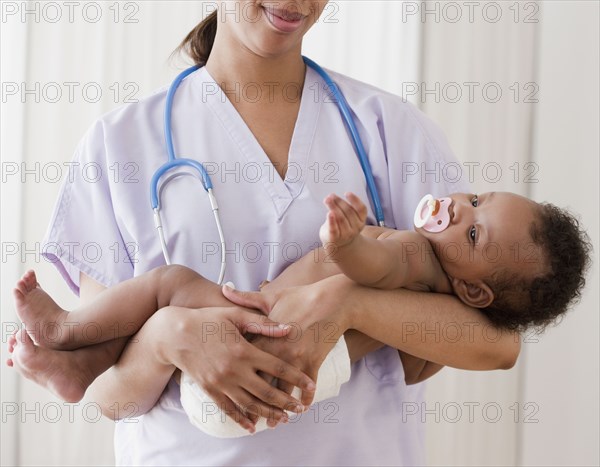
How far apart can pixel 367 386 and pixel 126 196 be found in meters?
0.51

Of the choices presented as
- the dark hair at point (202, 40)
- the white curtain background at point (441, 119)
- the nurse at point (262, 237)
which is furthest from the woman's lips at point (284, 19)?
the white curtain background at point (441, 119)

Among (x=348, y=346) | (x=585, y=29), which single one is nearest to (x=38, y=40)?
(x=348, y=346)

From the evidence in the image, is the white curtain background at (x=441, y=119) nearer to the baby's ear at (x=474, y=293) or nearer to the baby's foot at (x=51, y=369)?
the baby's foot at (x=51, y=369)

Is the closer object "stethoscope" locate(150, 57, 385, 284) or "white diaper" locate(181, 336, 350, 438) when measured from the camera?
"white diaper" locate(181, 336, 350, 438)

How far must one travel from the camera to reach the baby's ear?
1.37 m

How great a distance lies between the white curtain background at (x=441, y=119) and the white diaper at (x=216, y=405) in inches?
43.0

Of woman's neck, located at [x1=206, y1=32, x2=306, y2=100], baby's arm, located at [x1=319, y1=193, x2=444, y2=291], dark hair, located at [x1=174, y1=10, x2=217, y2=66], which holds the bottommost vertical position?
baby's arm, located at [x1=319, y1=193, x2=444, y2=291]

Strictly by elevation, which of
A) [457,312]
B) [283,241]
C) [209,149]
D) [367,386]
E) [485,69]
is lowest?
[367,386]

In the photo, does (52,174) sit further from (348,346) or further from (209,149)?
(348,346)

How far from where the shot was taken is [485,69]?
2.49m

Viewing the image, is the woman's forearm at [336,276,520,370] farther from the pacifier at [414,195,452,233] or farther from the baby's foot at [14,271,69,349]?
the baby's foot at [14,271,69,349]

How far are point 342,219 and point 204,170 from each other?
35 cm

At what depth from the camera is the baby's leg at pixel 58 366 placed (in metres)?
1.24

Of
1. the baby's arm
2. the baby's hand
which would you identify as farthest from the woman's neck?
the baby's hand
